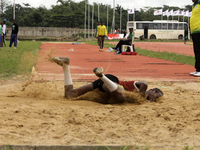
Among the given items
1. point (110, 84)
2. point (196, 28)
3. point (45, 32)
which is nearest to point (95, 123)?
point (110, 84)

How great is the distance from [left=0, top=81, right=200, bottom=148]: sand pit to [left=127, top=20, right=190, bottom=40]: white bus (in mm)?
45109

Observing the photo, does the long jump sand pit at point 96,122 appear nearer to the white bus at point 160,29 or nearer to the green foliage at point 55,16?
the white bus at point 160,29

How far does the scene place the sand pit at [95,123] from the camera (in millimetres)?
2436

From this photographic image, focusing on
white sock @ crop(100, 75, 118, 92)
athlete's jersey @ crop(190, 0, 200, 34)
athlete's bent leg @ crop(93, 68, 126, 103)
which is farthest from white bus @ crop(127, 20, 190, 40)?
white sock @ crop(100, 75, 118, 92)

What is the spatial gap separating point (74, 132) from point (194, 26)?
5.36 m

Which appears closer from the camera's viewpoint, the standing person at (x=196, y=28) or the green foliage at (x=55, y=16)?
the standing person at (x=196, y=28)

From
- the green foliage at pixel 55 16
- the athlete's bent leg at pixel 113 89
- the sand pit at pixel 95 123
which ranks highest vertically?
the green foliage at pixel 55 16

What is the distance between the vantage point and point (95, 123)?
2908 millimetres

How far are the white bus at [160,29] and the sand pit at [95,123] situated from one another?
148 ft

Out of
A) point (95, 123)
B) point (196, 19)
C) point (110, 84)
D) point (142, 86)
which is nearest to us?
point (95, 123)

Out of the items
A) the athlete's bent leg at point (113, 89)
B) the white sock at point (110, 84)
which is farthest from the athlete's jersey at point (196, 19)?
the white sock at point (110, 84)

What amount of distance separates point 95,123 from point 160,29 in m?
46.9

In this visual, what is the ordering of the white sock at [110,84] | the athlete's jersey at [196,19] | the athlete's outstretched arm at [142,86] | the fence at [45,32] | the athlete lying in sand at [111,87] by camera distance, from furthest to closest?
the fence at [45,32], the athlete's jersey at [196,19], the athlete's outstretched arm at [142,86], the athlete lying in sand at [111,87], the white sock at [110,84]

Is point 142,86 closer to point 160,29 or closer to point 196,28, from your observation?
point 196,28
